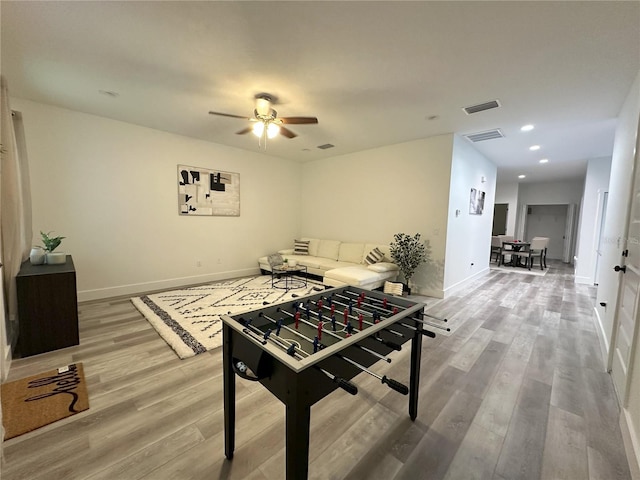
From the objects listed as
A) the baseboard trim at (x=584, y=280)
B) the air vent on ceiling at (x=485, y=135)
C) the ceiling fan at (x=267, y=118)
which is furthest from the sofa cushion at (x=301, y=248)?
the baseboard trim at (x=584, y=280)

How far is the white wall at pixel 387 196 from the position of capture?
4500mm

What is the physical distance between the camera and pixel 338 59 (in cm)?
237

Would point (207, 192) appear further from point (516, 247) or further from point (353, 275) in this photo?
point (516, 247)

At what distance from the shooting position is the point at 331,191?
6.15 meters

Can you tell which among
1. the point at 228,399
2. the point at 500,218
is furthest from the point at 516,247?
the point at 228,399

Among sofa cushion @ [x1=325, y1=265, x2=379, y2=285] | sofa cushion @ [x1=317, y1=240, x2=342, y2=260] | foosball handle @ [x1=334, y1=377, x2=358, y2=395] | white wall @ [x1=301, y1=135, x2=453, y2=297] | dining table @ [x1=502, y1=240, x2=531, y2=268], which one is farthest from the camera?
dining table @ [x1=502, y1=240, x2=531, y2=268]

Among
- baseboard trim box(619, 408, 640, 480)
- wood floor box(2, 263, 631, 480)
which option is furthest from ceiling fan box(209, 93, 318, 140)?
baseboard trim box(619, 408, 640, 480)

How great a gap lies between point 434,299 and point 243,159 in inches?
184

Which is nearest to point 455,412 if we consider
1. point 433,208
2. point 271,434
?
point 271,434

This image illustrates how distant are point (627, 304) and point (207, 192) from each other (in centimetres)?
577

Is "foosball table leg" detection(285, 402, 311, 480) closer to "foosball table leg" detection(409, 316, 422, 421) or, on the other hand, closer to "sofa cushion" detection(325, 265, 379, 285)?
"foosball table leg" detection(409, 316, 422, 421)

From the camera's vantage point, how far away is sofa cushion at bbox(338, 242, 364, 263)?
543 cm

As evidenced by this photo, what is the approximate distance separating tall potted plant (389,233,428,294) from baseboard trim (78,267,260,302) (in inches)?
129

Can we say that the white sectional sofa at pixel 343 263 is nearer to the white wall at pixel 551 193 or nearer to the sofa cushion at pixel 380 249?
the sofa cushion at pixel 380 249
